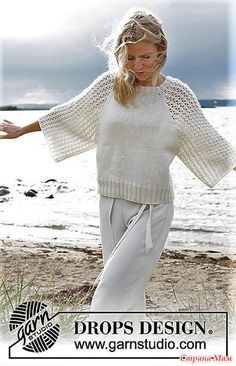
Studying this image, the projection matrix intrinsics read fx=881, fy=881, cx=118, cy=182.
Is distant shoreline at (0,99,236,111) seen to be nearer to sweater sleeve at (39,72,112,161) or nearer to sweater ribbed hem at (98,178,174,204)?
sweater sleeve at (39,72,112,161)

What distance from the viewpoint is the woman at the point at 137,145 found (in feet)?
9.45

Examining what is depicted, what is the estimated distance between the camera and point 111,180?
2949 mm

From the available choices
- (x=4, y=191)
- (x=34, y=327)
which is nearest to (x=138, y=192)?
(x=34, y=327)

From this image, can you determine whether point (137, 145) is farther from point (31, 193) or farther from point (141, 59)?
point (31, 193)

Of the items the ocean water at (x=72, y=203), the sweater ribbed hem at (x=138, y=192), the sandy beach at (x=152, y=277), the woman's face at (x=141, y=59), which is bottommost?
the sandy beach at (x=152, y=277)

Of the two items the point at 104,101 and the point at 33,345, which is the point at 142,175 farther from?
the point at 33,345

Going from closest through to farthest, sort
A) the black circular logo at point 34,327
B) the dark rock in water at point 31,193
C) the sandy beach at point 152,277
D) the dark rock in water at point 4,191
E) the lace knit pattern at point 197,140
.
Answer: the lace knit pattern at point 197,140, the black circular logo at point 34,327, the sandy beach at point 152,277, the dark rock in water at point 4,191, the dark rock in water at point 31,193

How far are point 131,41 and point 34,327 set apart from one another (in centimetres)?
106

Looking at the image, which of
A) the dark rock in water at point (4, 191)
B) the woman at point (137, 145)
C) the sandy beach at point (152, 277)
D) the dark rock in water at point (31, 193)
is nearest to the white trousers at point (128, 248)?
the woman at point (137, 145)

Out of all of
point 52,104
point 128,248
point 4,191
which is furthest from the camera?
point 4,191

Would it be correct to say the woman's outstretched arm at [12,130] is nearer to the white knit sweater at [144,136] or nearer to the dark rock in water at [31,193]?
the white knit sweater at [144,136]

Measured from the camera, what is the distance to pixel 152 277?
375 centimetres

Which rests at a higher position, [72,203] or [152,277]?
[72,203]

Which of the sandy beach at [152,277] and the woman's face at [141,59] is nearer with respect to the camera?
the woman's face at [141,59]
